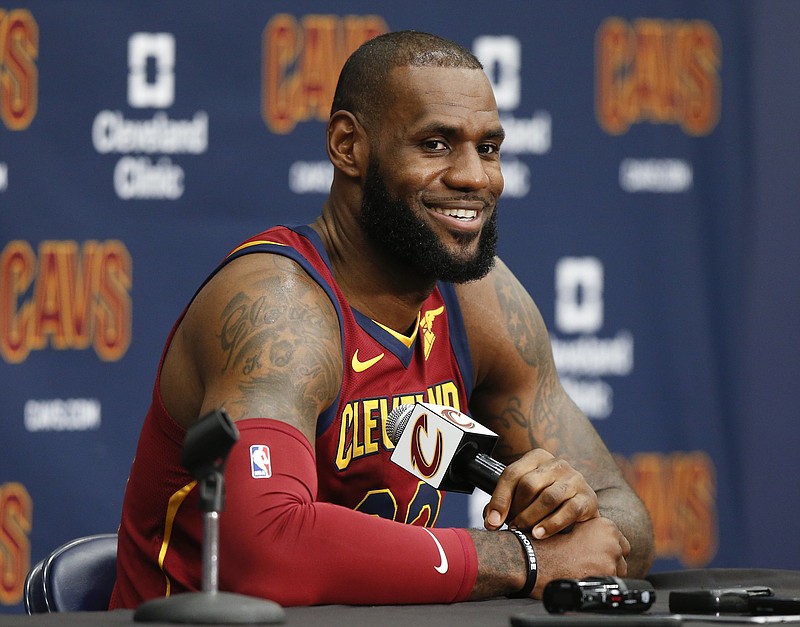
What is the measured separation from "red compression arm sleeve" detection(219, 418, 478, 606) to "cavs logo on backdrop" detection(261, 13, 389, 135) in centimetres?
166

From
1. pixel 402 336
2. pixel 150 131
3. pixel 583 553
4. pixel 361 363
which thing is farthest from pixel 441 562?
pixel 150 131

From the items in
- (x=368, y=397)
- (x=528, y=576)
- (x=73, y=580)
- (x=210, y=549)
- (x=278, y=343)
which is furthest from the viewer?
(x=368, y=397)

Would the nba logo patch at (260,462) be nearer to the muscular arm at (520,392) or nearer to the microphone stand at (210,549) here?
the microphone stand at (210,549)

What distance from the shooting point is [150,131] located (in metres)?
3.09

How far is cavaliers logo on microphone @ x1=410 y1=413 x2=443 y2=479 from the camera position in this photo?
1.70 m

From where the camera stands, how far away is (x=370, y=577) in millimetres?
1568

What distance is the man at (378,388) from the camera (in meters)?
1.61

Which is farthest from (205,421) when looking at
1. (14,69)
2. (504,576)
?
(14,69)

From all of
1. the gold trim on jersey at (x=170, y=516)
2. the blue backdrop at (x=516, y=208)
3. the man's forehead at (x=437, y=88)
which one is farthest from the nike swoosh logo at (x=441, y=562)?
the blue backdrop at (x=516, y=208)

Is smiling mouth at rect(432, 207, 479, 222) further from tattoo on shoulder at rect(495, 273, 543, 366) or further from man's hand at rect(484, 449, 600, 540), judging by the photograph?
man's hand at rect(484, 449, 600, 540)

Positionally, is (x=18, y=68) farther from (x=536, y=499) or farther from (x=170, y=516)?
(x=536, y=499)

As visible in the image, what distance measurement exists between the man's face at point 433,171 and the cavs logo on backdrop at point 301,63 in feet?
3.44

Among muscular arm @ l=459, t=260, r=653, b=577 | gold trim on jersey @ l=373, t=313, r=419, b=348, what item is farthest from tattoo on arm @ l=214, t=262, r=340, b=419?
muscular arm @ l=459, t=260, r=653, b=577

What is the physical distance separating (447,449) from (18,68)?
6.16ft
